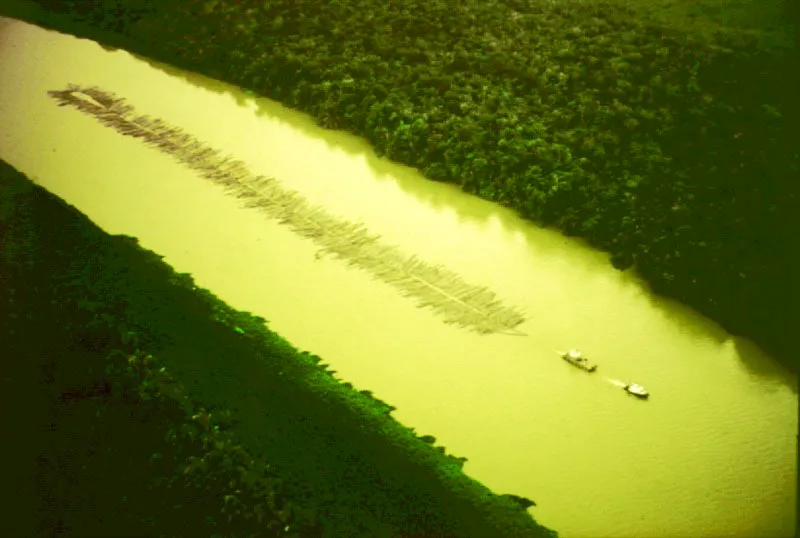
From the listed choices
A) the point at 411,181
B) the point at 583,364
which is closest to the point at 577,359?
the point at 583,364

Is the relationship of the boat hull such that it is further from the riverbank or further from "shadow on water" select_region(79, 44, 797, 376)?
the riverbank

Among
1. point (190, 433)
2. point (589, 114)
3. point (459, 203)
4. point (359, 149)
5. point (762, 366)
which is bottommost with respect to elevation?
point (190, 433)

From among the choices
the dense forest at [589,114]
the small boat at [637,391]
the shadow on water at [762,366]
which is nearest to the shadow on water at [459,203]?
the shadow on water at [762,366]

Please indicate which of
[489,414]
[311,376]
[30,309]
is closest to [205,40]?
[30,309]

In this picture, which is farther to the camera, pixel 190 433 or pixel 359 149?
pixel 359 149

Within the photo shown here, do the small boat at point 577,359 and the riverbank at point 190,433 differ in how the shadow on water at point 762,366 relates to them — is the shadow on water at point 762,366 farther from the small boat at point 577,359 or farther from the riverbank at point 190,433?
the riverbank at point 190,433

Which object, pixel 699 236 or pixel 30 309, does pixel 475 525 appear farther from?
pixel 30 309

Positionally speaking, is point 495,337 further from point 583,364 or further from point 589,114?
point 589,114

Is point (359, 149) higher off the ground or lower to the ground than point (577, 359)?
higher
